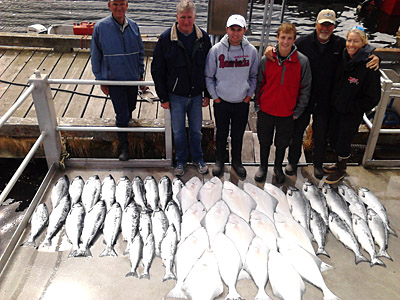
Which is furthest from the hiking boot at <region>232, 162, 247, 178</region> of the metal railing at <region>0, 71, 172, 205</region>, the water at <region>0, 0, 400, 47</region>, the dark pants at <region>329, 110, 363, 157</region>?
the water at <region>0, 0, 400, 47</region>

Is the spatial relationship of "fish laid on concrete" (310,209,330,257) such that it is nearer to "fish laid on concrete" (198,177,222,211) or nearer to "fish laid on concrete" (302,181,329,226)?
"fish laid on concrete" (302,181,329,226)

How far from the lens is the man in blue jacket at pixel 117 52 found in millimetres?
4051

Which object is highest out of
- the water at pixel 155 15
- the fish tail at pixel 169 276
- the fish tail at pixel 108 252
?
the fish tail at pixel 169 276

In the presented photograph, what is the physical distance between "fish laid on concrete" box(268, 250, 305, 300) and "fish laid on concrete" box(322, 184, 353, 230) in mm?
1006

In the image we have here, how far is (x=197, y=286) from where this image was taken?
293 cm

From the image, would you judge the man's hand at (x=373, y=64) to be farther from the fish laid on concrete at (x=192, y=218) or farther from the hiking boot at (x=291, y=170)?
the fish laid on concrete at (x=192, y=218)

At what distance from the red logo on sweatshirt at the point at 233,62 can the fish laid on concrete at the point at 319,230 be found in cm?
174

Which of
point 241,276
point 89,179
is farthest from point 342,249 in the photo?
point 89,179

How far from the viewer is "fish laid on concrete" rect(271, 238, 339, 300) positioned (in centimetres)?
298

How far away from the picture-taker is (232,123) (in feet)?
13.8

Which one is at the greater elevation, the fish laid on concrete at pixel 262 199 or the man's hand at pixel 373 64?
the man's hand at pixel 373 64

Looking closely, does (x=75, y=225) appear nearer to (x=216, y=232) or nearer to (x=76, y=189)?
(x=76, y=189)

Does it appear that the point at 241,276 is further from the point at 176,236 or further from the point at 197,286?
the point at 176,236

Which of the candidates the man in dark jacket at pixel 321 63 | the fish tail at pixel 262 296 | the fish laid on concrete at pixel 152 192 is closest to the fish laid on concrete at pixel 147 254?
the fish laid on concrete at pixel 152 192
